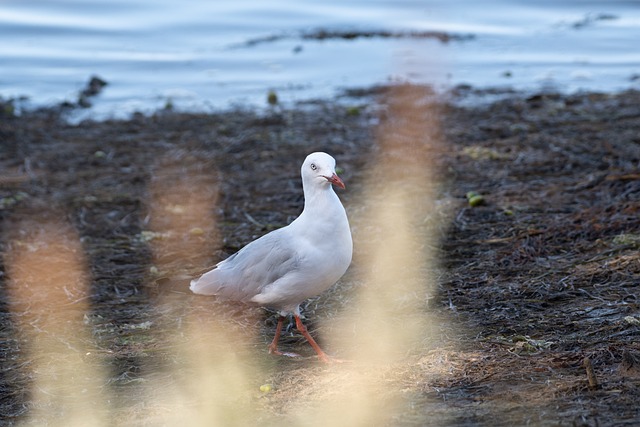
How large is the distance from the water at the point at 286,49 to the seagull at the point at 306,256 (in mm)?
6727

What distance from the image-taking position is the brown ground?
14.5ft

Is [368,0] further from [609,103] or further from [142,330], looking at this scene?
[142,330]

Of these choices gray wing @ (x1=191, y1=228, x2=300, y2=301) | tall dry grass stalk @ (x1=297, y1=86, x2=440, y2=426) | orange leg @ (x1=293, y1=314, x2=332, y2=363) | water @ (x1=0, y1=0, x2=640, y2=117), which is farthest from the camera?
water @ (x1=0, y1=0, x2=640, y2=117)

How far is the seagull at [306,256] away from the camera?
198 inches

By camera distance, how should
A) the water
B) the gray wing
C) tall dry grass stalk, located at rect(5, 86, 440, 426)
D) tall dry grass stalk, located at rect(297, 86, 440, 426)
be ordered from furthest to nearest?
the water, the gray wing, tall dry grass stalk, located at rect(5, 86, 440, 426), tall dry grass stalk, located at rect(297, 86, 440, 426)

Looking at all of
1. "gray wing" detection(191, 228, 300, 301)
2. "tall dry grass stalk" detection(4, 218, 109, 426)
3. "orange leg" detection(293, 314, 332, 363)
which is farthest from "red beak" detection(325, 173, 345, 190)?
"tall dry grass stalk" detection(4, 218, 109, 426)

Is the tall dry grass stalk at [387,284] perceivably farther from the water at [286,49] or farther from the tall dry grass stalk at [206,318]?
the water at [286,49]

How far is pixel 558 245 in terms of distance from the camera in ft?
20.6

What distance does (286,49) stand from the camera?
1555 cm

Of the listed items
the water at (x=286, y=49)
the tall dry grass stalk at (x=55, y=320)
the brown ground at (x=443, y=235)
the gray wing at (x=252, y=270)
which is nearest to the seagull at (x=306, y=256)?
the gray wing at (x=252, y=270)

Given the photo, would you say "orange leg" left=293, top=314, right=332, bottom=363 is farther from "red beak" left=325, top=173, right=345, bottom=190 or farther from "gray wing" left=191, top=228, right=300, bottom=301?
"red beak" left=325, top=173, right=345, bottom=190

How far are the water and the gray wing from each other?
21.1 feet

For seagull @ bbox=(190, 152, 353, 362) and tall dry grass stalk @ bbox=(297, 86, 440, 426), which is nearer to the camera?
tall dry grass stalk @ bbox=(297, 86, 440, 426)

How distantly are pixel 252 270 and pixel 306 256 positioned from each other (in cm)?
44
